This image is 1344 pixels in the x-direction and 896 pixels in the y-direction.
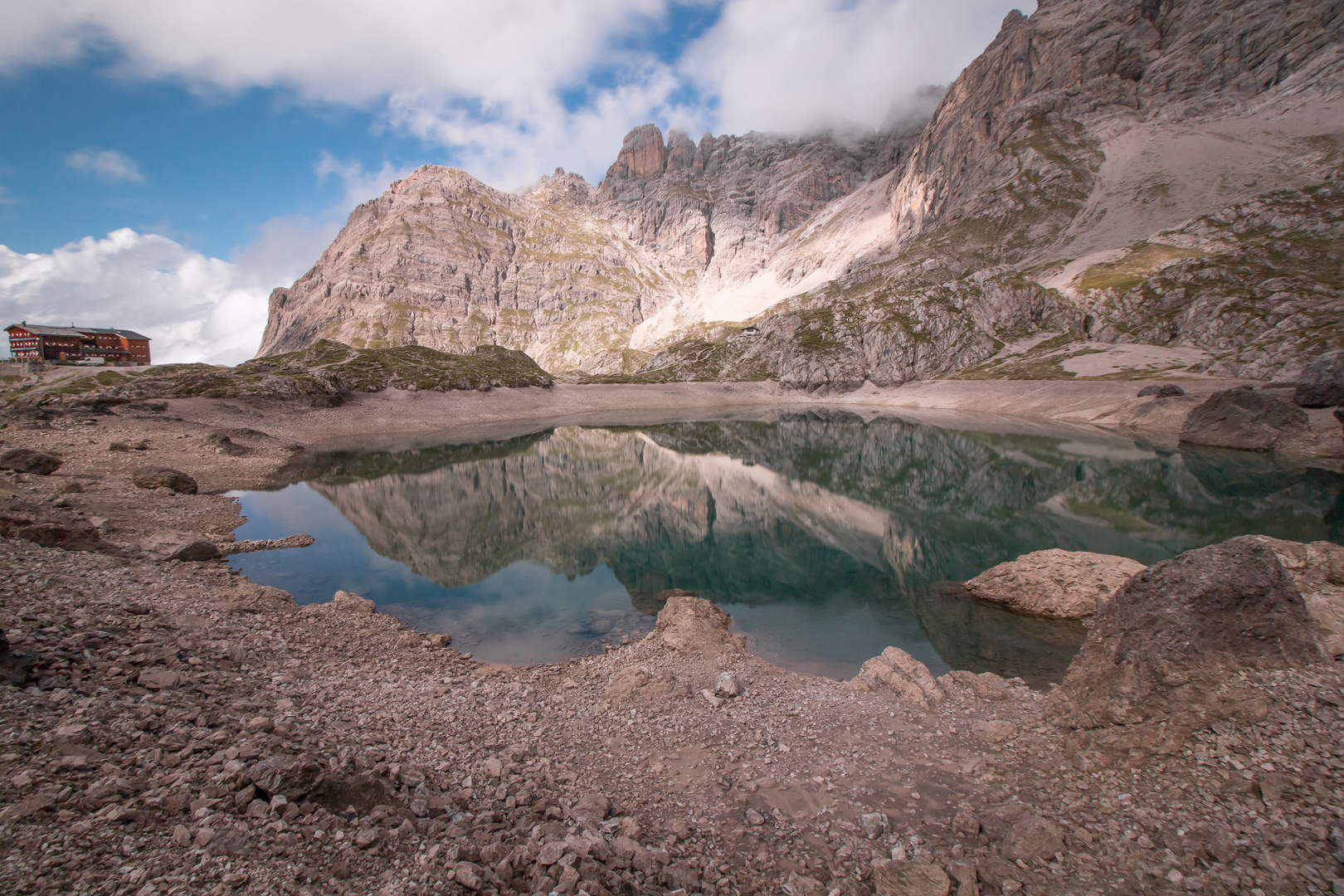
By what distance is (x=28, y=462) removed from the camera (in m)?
36.0

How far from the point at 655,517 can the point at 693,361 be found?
145m

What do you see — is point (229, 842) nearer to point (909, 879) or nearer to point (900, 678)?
point (909, 879)

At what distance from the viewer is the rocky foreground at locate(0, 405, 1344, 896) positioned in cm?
681

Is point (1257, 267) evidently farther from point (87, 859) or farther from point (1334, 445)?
point (87, 859)

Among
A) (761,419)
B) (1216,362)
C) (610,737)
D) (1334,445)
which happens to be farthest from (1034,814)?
(1216,362)

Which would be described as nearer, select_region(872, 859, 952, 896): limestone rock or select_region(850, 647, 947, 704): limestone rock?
select_region(872, 859, 952, 896): limestone rock

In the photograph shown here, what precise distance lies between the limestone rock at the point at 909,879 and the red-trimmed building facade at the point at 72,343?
161 metres

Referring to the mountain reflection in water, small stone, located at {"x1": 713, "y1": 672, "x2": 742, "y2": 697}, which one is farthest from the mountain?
small stone, located at {"x1": 713, "y1": 672, "x2": 742, "y2": 697}

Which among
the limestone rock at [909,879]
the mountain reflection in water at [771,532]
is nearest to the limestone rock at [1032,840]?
the limestone rock at [909,879]

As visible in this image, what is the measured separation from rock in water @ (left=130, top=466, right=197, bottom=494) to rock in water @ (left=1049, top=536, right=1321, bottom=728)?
4840cm

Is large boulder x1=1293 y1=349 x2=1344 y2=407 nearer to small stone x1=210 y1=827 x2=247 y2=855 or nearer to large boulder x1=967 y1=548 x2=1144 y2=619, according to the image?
large boulder x1=967 y1=548 x2=1144 y2=619

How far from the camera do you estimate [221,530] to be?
29672 mm

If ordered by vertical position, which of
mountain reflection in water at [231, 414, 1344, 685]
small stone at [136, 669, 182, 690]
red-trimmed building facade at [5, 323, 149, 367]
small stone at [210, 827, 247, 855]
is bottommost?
mountain reflection in water at [231, 414, 1344, 685]

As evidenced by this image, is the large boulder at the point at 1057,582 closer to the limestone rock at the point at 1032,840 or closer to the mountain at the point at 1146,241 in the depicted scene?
the limestone rock at the point at 1032,840
